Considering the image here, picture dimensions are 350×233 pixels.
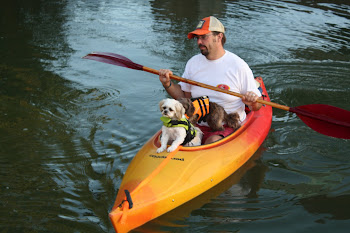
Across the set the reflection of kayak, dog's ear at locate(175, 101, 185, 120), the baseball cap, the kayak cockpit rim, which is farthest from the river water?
the baseball cap

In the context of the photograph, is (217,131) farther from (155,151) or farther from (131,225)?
(131,225)

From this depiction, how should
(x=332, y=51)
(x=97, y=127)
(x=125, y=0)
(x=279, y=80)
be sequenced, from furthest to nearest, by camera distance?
1. (x=125, y=0)
2. (x=332, y=51)
3. (x=279, y=80)
4. (x=97, y=127)

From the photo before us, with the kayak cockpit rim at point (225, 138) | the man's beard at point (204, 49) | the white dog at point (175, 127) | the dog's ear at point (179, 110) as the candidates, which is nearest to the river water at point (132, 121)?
the kayak cockpit rim at point (225, 138)

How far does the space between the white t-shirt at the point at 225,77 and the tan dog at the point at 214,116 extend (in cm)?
11

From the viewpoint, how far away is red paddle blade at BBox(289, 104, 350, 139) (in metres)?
4.25

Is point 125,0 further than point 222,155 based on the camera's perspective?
Yes

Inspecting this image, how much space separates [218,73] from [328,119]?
4.35 ft

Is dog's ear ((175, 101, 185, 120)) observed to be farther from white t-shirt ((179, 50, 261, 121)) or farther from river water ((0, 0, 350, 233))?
river water ((0, 0, 350, 233))

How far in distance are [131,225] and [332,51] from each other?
7.24 m

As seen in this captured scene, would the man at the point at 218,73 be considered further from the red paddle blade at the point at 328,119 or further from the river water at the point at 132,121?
the river water at the point at 132,121

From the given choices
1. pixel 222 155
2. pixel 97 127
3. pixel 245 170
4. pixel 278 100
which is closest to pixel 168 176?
pixel 222 155

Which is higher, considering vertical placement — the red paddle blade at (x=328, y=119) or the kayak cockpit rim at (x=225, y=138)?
the red paddle blade at (x=328, y=119)

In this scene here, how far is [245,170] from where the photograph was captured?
4.49m

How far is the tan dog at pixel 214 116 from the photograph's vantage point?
395cm
